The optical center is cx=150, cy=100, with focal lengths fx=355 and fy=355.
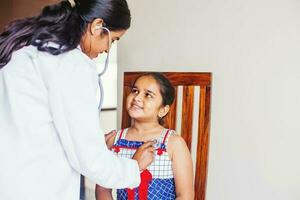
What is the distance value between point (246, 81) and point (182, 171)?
418 mm

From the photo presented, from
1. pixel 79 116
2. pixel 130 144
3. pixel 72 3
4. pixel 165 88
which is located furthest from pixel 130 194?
pixel 72 3

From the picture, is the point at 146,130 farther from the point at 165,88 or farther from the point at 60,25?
the point at 60,25

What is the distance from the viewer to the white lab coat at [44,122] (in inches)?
29.0

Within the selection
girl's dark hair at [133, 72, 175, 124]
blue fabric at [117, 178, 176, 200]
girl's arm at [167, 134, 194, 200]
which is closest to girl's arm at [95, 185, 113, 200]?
blue fabric at [117, 178, 176, 200]

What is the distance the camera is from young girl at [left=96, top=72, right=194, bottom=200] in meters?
1.18

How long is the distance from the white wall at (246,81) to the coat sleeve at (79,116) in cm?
68

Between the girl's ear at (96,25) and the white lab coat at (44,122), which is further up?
the girl's ear at (96,25)

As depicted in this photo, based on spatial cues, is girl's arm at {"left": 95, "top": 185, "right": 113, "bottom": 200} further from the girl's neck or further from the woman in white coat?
the woman in white coat

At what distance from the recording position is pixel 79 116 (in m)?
0.74

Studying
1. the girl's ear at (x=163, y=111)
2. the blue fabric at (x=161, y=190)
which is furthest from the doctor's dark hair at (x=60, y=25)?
the blue fabric at (x=161, y=190)

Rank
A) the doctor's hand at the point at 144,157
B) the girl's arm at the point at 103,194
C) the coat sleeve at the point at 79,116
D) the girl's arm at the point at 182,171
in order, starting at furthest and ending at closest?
the girl's arm at the point at 103,194, the girl's arm at the point at 182,171, the doctor's hand at the point at 144,157, the coat sleeve at the point at 79,116

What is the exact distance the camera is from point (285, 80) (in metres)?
1.21

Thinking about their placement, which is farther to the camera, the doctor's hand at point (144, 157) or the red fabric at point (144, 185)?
the red fabric at point (144, 185)

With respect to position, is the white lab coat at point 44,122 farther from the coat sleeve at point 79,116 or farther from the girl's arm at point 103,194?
the girl's arm at point 103,194
